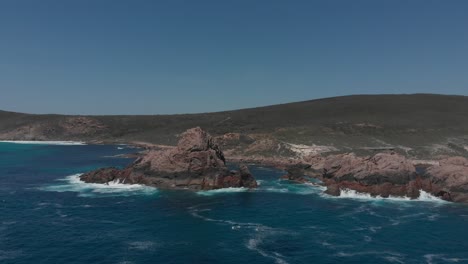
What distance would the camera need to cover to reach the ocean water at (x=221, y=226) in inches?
2229

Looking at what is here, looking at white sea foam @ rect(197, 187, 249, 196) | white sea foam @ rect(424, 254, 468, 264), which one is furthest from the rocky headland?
white sea foam @ rect(424, 254, 468, 264)

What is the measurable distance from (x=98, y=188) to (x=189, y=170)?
74.0ft

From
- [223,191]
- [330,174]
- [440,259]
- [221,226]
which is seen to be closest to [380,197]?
[330,174]

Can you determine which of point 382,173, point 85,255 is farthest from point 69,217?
point 382,173

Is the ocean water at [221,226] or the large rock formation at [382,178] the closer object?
the ocean water at [221,226]

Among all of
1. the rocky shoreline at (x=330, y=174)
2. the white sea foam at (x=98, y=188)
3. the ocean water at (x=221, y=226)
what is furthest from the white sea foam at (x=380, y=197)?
the white sea foam at (x=98, y=188)

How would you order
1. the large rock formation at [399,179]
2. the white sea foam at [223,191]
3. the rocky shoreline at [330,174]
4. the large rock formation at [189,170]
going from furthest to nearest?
1. the large rock formation at [189,170]
2. the white sea foam at [223,191]
3. the rocky shoreline at [330,174]
4. the large rock formation at [399,179]

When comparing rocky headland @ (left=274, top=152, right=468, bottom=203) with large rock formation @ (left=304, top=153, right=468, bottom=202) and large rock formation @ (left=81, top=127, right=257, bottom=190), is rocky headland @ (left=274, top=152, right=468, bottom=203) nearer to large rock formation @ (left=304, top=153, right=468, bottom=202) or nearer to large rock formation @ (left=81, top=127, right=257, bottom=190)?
large rock formation @ (left=304, top=153, right=468, bottom=202)

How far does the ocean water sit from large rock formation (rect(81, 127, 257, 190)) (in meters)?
3.38

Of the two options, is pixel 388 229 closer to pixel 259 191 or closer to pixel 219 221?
pixel 219 221

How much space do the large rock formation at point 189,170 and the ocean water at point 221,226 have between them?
3.38m

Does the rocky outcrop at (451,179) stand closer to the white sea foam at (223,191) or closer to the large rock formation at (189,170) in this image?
the large rock formation at (189,170)

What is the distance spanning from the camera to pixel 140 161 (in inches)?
4348

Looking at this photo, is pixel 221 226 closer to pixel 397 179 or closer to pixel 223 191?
pixel 223 191
